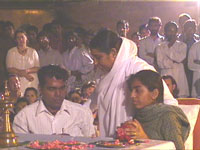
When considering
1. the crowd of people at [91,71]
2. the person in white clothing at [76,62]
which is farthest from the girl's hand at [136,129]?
the person in white clothing at [76,62]

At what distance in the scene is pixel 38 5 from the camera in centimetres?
406

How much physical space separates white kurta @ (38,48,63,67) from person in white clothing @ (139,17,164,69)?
586 millimetres

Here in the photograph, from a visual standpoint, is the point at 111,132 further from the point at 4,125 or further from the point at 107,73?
the point at 4,125

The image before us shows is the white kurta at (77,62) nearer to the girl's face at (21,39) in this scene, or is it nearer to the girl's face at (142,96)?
the girl's face at (21,39)

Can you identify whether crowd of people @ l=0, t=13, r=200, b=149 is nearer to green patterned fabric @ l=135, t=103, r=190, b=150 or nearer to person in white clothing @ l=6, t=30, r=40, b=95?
person in white clothing @ l=6, t=30, r=40, b=95

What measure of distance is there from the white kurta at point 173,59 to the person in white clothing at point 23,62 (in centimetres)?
85

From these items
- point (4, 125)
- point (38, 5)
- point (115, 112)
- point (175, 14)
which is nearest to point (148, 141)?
point (4, 125)

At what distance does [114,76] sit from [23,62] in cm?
164

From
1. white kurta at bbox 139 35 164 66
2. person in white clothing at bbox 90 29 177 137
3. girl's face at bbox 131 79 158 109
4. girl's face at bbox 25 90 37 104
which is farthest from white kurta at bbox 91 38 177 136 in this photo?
girl's face at bbox 25 90 37 104

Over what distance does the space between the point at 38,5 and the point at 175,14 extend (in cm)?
95

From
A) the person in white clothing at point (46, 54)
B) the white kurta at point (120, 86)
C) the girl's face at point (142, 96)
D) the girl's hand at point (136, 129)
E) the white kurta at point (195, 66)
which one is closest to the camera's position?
the girl's hand at point (136, 129)

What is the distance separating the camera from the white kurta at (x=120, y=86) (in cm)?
253

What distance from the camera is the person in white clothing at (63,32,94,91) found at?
3953 mm

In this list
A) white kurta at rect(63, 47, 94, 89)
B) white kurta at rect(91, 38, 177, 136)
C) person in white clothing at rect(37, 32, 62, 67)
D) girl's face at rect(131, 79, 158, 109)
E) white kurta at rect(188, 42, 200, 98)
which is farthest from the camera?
person in white clothing at rect(37, 32, 62, 67)
